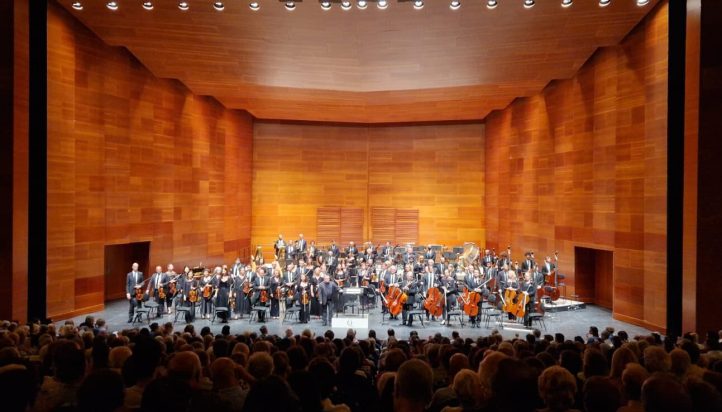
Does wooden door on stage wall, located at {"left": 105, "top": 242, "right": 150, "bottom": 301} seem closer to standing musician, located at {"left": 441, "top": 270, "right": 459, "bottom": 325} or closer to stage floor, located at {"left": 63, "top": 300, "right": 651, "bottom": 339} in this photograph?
stage floor, located at {"left": 63, "top": 300, "right": 651, "bottom": 339}

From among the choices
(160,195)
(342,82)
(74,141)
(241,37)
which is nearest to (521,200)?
(342,82)

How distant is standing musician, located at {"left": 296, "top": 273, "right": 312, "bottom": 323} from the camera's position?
1281 centimetres

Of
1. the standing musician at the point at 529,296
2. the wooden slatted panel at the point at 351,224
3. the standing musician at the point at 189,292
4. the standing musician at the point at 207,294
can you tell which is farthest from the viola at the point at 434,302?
the wooden slatted panel at the point at 351,224

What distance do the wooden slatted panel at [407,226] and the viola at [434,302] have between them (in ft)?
34.0

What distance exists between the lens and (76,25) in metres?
13.0

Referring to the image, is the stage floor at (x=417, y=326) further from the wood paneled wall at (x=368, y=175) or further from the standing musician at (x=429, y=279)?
the wood paneled wall at (x=368, y=175)

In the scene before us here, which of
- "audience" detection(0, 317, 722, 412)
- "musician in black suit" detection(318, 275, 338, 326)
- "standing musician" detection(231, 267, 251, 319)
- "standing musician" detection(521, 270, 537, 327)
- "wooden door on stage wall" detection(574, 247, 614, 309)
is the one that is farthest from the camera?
"wooden door on stage wall" detection(574, 247, 614, 309)

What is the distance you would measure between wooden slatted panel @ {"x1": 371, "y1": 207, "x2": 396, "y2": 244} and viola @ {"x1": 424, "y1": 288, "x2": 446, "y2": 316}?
10552mm

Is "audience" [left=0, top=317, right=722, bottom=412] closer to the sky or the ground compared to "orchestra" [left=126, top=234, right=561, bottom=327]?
closer to the sky

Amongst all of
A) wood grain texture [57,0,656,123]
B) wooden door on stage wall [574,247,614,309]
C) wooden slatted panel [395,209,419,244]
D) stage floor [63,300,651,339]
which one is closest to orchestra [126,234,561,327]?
stage floor [63,300,651,339]

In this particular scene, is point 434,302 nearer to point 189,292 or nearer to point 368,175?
point 189,292

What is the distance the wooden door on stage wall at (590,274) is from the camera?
15570 millimetres

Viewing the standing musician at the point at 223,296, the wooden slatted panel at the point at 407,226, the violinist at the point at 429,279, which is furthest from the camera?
the wooden slatted panel at the point at 407,226
